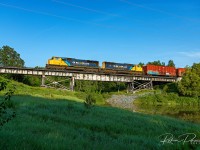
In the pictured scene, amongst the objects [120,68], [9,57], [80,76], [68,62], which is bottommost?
[80,76]

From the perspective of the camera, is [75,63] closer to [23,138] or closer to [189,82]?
[189,82]

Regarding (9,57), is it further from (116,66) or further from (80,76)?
(116,66)

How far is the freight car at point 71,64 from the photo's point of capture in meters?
62.3

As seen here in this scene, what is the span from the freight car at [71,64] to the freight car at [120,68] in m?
3.41

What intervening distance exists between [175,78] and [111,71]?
24276 mm

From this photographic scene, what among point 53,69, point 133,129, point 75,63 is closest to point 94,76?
point 75,63

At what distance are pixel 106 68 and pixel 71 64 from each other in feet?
36.0

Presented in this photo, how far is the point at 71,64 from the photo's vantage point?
6381 centimetres

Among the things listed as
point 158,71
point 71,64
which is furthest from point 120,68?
point 71,64

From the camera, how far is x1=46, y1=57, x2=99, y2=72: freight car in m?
62.3

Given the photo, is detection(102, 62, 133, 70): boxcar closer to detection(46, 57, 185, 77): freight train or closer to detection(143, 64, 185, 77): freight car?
detection(46, 57, 185, 77): freight train

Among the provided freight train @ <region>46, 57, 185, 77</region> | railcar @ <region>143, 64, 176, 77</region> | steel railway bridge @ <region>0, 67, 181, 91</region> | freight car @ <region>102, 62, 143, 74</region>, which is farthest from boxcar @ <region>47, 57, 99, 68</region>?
railcar @ <region>143, 64, 176, 77</region>

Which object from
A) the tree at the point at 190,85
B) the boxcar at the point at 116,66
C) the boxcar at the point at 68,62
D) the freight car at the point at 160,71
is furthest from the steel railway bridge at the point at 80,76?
the tree at the point at 190,85

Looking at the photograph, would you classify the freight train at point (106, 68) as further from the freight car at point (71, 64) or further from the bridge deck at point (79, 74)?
the bridge deck at point (79, 74)
